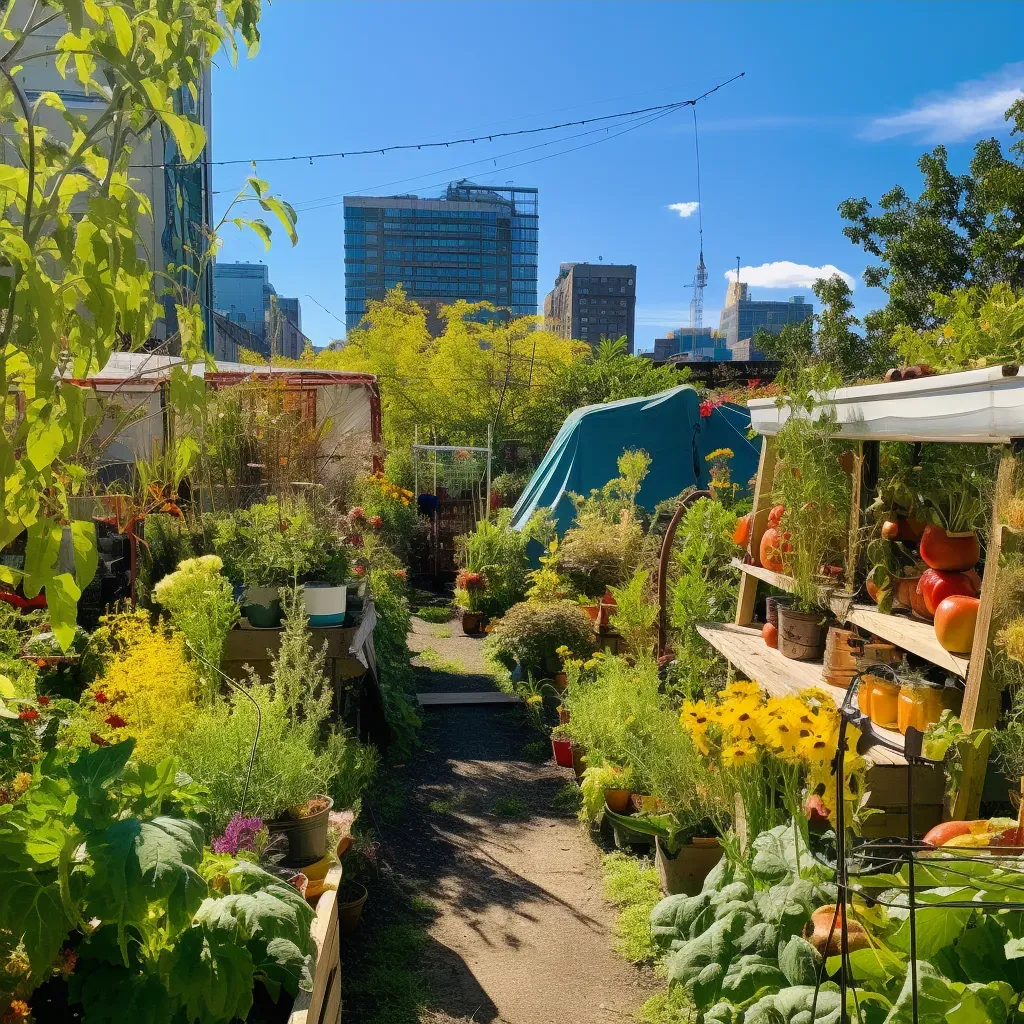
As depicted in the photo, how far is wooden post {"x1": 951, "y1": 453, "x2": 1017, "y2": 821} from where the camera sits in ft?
7.11

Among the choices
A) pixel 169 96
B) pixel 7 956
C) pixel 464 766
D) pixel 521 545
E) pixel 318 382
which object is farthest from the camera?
pixel 318 382

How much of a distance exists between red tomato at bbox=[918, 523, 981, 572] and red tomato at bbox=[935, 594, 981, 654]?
193 millimetres

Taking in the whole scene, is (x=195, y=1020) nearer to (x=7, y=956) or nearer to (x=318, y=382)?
(x=7, y=956)

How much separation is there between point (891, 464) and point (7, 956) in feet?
9.52

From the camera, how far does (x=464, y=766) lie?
4.82 m

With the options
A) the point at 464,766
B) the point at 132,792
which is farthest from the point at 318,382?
the point at 132,792

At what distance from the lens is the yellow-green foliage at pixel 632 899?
2.98 metres

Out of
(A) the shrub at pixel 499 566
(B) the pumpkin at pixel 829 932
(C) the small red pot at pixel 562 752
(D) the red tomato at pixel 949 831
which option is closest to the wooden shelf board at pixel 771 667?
(D) the red tomato at pixel 949 831

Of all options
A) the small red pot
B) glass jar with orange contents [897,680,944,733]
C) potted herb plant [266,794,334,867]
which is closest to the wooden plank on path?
the small red pot

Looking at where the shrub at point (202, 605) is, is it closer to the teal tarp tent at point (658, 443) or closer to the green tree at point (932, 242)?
the teal tarp tent at point (658, 443)

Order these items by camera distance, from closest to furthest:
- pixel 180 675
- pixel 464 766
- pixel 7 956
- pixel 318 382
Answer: pixel 7 956, pixel 180 675, pixel 464 766, pixel 318 382

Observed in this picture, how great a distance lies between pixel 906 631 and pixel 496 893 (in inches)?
75.0

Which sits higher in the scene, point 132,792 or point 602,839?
point 132,792

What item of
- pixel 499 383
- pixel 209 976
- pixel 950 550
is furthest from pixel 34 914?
pixel 499 383
